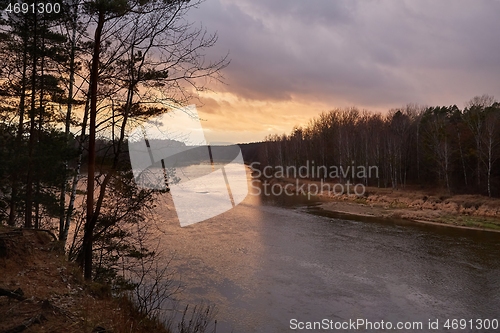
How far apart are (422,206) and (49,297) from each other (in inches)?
987

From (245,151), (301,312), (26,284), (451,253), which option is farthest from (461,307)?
(245,151)

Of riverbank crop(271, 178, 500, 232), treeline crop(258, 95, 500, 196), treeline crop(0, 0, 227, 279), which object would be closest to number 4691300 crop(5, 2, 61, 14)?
treeline crop(0, 0, 227, 279)

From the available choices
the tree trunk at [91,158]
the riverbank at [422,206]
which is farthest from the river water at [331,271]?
the tree trunk at [91,158]

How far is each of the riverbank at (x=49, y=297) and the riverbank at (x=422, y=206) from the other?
19.7 metres

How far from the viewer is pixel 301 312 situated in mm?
8977

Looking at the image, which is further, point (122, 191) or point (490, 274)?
point (490, 274)

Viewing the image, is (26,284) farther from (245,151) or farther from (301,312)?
(245,151)

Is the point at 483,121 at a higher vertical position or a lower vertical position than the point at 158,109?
higher

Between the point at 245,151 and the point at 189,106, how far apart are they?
82.7 m

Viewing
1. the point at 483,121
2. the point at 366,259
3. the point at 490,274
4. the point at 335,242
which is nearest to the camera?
the point at 490,274

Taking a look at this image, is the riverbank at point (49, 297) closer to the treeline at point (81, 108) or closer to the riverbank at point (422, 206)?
the treeline at point (81, 108)

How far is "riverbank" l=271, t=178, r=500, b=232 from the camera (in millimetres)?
20531

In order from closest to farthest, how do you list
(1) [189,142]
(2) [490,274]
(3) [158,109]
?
1. (1) [189,142]
2. (3) [158,109]
3. (2) [490,274]

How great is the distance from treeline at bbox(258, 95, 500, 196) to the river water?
1332cm
